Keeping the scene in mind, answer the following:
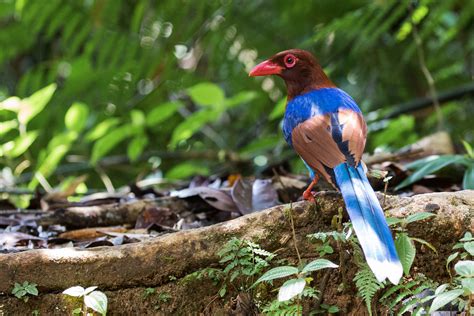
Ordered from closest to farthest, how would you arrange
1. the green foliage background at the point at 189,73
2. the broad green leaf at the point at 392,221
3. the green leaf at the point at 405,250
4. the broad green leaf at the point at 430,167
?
the green leaf at the point at 405,250 → the broad green leaf at the point at 392,221 → the broad green leaf at the point at 430,167 → the green foliage background at the point at 189,73

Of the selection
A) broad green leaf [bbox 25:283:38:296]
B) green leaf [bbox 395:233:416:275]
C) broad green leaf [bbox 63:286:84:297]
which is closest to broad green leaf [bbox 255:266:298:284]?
green leaf [bbox 395:233:416:275]

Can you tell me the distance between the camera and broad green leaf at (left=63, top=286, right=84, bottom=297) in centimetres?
227

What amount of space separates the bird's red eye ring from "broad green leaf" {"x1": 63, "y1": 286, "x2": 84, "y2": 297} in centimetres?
175

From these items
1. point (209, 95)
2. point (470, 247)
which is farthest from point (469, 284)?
point (209, 95)

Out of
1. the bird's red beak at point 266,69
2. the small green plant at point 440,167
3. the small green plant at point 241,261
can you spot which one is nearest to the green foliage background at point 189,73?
the bird's red beak at point 266,69

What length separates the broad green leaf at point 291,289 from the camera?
206 cm

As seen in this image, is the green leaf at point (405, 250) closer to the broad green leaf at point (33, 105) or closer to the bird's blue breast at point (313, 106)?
the bird's blue breast at point (313, 106)

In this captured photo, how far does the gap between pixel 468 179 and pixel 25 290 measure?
2052 mm

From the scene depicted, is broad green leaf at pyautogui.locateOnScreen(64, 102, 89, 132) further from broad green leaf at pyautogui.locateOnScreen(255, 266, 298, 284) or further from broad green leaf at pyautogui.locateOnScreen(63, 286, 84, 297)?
broad green leaf at pyautogui.locateOnScreen(255, 266, 298, 284)

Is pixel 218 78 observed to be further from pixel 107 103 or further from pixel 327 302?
pixel 327 302

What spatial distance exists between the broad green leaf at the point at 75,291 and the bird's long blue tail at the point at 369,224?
891 mm

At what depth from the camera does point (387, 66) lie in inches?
253

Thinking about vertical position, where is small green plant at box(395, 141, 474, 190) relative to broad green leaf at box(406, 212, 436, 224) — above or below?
below

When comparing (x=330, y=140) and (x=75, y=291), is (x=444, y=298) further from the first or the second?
(x=75, y=291)
